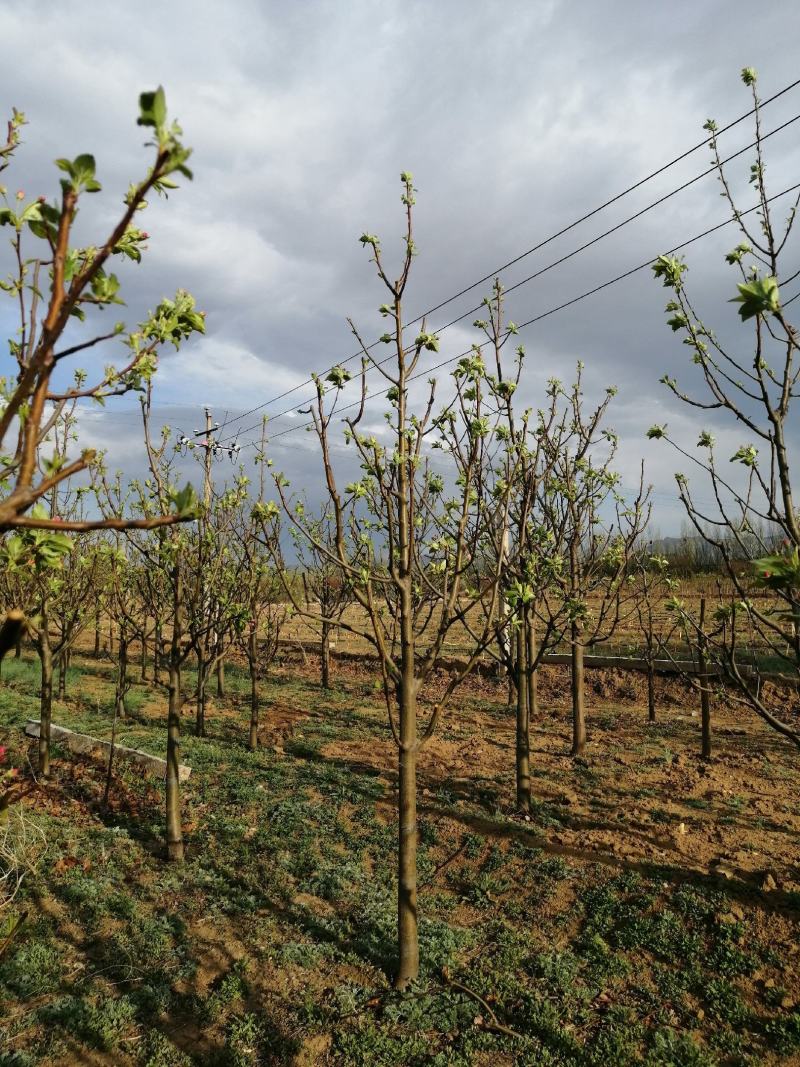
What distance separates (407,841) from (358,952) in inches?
53.0

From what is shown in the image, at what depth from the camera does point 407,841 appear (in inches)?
177

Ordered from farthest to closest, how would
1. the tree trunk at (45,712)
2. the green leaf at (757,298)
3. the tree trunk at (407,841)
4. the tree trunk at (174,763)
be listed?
the tree trunk at (45,712) < the tree trunk at (174,763) < the tree trunk at (407,841) < the green leaf at (757,298)

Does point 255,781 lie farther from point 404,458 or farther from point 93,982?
point 404,458

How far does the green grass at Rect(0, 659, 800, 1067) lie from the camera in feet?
13.5

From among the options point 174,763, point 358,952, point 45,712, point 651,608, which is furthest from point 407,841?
point 651,608

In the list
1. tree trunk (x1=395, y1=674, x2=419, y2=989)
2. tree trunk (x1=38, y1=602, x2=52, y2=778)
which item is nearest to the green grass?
tree trunk (x1=395, y1=674, x2=419, y2=989)

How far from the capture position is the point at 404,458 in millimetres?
4227

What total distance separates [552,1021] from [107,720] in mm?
10504

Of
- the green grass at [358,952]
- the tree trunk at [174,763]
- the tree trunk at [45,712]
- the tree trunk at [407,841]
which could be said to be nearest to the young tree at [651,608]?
the tree trunk at [407,841]

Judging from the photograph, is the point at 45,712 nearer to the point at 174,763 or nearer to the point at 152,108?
the point at 174,763

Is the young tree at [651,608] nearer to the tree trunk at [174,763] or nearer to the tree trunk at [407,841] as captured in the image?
the tree trunk at [407,841]

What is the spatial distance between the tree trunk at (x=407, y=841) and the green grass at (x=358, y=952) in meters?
0.23

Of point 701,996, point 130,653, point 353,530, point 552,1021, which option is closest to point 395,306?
point 353,530

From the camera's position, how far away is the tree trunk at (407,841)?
4473 millimetres
